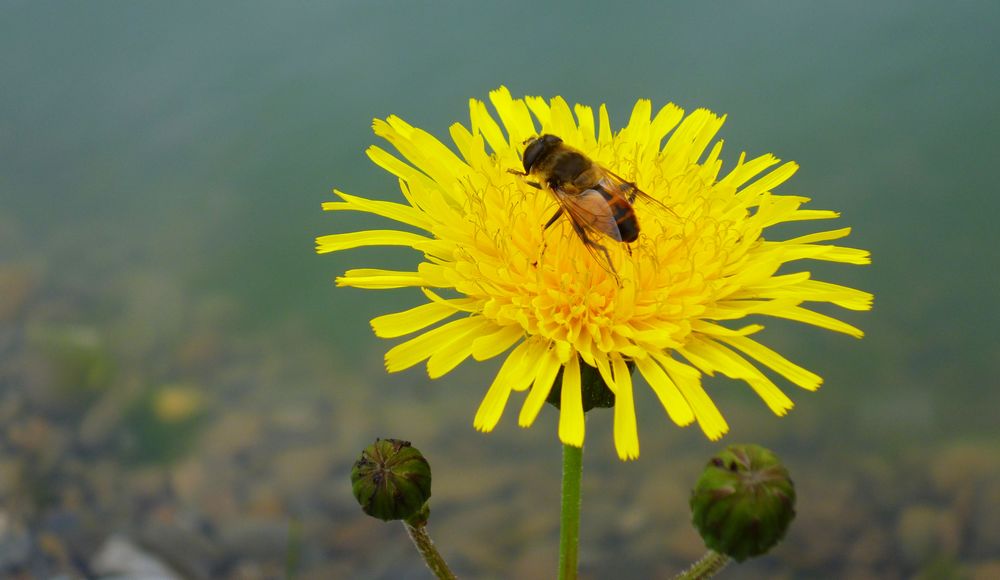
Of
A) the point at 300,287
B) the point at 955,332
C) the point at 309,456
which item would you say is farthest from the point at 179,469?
the point at 955,332

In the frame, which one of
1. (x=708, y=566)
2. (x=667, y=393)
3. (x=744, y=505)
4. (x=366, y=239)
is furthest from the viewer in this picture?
(x=366, y=239)

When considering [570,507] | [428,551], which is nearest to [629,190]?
[570,507]

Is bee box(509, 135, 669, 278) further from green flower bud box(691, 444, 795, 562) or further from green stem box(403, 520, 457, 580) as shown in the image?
green stem box(403, 520, 457, 580)

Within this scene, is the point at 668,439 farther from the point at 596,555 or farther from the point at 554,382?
the point at 554,382

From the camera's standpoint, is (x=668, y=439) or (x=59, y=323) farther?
(x=59, y=323)

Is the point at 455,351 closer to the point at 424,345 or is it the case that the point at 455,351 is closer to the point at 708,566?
the point at 424,345

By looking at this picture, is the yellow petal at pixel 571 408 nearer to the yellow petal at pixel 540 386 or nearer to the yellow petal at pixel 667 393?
the yellow petal at pixel 540 386

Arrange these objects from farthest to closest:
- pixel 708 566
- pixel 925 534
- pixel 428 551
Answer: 1. pixel 925 534
2. pixel 428 551
3. pixel 708 566

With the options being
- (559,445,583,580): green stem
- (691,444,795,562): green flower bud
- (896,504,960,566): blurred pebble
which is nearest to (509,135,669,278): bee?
(559,445,583,580): green stem

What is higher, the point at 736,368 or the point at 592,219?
the point at 592,219
